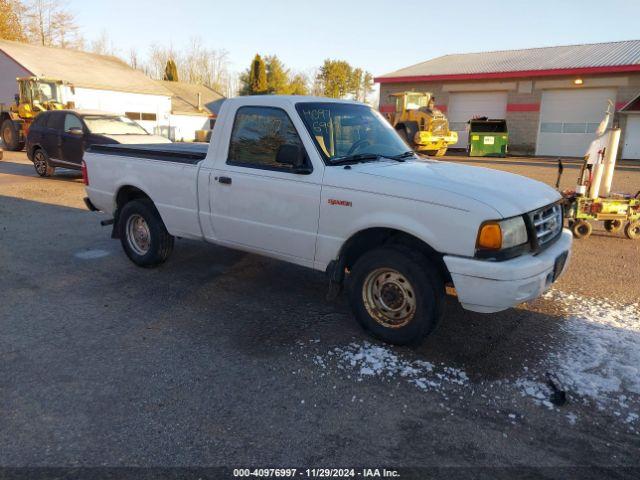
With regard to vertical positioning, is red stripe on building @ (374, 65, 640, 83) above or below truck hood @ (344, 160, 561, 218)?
above

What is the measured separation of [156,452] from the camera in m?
2.68

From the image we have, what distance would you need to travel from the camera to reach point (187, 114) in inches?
1635

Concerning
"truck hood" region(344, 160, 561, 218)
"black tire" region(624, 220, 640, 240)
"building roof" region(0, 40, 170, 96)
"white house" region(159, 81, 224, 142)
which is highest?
"building roof" region(0, 40, 170, 96)

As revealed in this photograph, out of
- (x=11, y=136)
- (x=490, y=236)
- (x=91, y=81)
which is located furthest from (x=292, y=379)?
(x=91, y=81)

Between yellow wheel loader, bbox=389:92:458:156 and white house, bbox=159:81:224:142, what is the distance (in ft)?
58.6

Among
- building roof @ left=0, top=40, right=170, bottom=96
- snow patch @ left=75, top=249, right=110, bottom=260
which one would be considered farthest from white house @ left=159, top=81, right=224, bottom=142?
snow patch @ left=75, top=249, right=110, bottom=260

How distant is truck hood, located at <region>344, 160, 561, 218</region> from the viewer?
138 inches

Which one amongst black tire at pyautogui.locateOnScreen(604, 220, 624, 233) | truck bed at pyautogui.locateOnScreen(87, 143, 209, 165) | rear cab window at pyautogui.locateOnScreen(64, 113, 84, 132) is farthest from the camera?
rear cab window at pyautogui.locateOnScreen(64, 113, 84, 132)

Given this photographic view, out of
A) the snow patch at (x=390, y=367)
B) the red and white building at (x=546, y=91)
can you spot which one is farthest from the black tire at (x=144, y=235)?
the red and white building at (x=546, y=91)

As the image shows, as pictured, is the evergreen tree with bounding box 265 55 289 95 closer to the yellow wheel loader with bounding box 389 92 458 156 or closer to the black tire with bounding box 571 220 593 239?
the yellow wheel loader with bounding box 389 92 458 156

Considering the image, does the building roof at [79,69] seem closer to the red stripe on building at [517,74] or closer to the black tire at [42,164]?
the red stripe on building at [517,74]

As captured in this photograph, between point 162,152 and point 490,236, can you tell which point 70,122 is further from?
point 490,236

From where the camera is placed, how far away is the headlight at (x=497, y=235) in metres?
3.36

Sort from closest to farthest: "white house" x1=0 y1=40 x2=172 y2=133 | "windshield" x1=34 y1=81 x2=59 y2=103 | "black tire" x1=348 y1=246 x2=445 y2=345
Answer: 1. "black tire" x1=348 y1=246 x2=445 y2=345
2. "windshield" x1=34 y1=81 x2=59 y2=103
3. "white house" x1=0 y1=40 x2=172 y2=133
